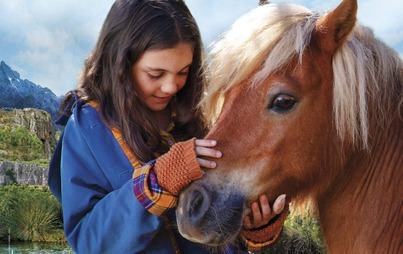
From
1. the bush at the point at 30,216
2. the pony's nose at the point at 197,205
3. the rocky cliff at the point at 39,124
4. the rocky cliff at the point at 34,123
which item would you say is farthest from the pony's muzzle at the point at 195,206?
the rocky cliff at the point at 39,124

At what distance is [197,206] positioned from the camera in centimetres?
134

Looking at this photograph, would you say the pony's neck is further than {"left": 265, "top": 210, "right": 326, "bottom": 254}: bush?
No

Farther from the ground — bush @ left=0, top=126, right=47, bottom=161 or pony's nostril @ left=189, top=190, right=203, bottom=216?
pony's nostril @ left=189, top=190, right=203, bottom=216

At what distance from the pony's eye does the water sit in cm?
2012

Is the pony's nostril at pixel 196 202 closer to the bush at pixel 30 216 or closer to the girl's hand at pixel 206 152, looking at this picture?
the girl's hand at pixel 206 152

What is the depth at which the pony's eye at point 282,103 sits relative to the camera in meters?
1.43

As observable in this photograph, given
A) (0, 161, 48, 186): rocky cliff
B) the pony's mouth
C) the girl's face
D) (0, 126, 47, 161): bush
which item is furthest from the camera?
(0, 126, 47, 161): bush

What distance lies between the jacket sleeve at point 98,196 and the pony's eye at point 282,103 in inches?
18.3

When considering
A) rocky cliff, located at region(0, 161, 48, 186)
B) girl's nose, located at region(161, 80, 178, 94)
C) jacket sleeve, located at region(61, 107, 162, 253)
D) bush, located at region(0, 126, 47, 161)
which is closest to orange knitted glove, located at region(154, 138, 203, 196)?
jacket sleeve, located at region(61, 107, 162, 253)

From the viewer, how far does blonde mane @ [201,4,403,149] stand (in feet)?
4.75

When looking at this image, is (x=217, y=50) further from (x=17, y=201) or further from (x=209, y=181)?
(x=17, y=201)

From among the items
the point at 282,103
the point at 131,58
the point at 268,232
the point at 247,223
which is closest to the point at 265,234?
the point at 268,232

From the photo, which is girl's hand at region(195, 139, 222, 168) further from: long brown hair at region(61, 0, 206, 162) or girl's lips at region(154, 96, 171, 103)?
girl's lips at region(154, 96, 171, 103)

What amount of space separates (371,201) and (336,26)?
516 millimetres
